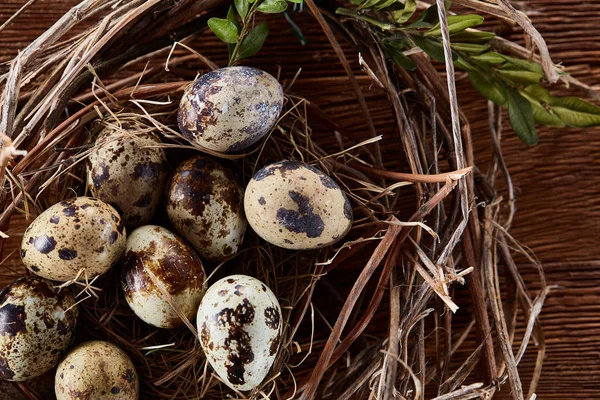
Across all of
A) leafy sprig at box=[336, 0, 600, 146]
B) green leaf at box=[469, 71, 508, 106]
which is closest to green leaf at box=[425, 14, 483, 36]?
leafy sprig at box=[336, 0, 600, 146]

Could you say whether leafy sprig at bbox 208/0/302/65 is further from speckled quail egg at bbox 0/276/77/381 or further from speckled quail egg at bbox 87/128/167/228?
speckled quail egg at bbox 0/276/77/381

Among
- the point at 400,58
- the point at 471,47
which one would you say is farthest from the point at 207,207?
the point at 471,47

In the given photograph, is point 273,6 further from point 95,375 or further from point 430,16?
point 95,375

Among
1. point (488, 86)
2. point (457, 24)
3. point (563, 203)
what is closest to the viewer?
point (457, 24)

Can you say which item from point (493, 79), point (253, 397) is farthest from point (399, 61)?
point (253, 397)

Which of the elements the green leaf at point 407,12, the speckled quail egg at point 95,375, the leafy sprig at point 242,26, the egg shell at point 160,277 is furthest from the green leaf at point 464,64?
the speckled quail egg at point 95,375

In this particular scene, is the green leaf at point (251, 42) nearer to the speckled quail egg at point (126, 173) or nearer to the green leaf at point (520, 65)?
the speckled quail egg at point (126, 173)

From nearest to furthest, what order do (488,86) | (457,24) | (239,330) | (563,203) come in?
1. (239,330)
2. (457,24)
3. (488,86)
4. (563,203)
